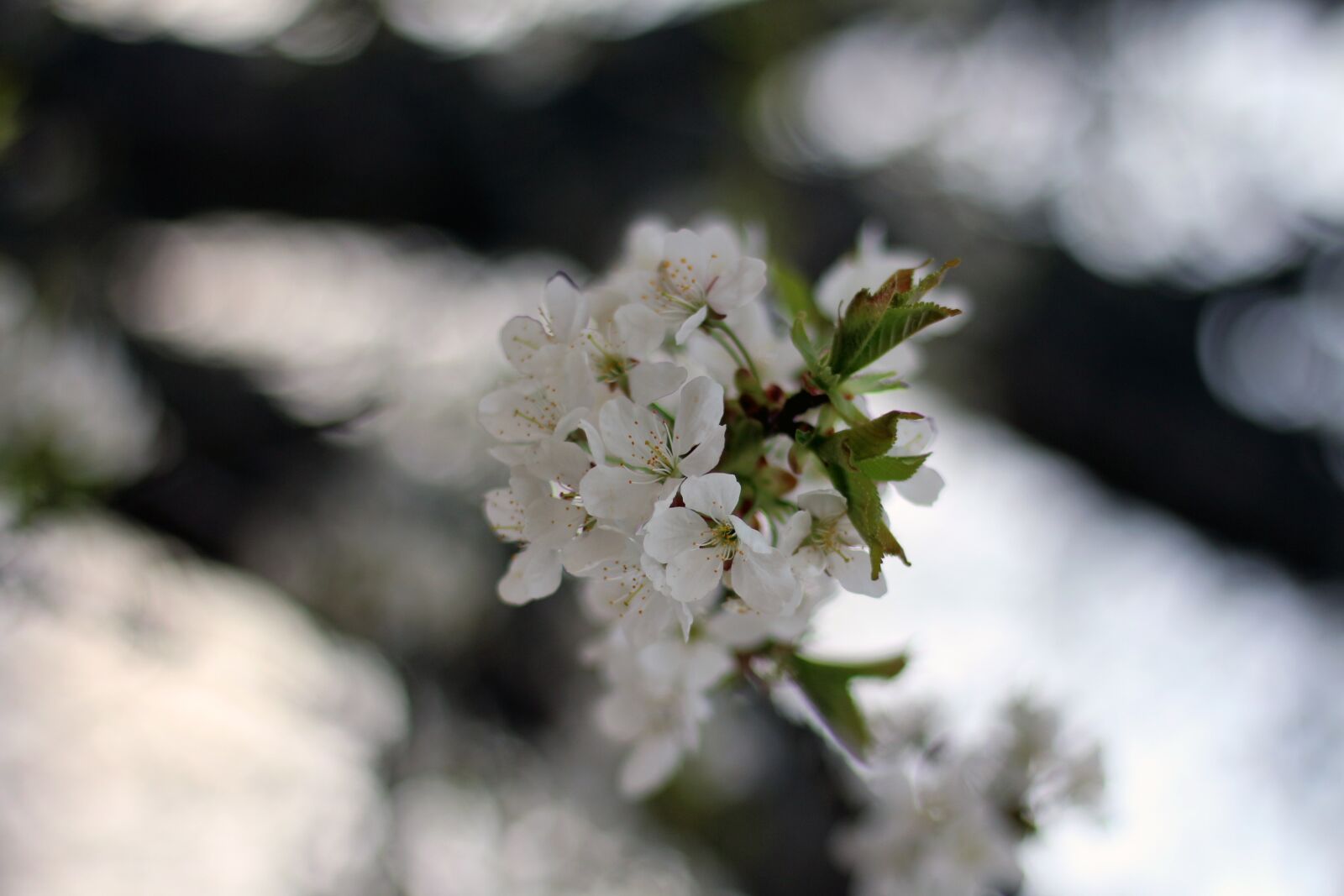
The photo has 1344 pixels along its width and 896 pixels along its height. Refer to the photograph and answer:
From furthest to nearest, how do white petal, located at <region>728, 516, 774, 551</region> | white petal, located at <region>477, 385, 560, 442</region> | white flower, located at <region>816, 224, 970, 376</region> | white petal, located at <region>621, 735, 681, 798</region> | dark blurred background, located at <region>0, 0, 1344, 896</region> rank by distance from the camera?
dark blurred background, located at <region>0, 0, 1344, 896</region> < white petal, located at <region>621, 735, 681, 798</region> < white flower, located at <region>816, 224, 970, 376</region> < white petal, located at <region>477, 385, 560, 442</region> < white petal, located at <region>728, 516, 774, 551</region>

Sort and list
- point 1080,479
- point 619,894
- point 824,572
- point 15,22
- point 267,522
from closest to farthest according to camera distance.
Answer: point 824,572 < point 15,22 < point 267,522 < point 619,894 < point 1080,479

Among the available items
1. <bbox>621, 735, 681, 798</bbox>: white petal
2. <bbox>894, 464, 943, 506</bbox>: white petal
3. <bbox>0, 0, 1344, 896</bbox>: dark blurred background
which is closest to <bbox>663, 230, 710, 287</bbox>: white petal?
<bbox>894, 464, 943, 506</bbox>: white petal

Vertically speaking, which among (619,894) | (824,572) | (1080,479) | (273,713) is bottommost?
(619,894)

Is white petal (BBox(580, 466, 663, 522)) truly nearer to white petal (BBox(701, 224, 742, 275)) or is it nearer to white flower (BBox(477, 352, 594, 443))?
white flower (BBox(477, 352, 594, 443))

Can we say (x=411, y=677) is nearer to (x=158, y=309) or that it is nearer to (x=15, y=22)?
(x=158, y=309)

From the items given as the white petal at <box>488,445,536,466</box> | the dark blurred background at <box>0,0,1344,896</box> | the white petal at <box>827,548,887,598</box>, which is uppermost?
the white petal at <box>488,445,536,466</box>

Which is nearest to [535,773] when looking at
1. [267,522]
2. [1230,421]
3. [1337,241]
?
[267,522]

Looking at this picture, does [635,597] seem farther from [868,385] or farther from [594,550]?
[868,385]

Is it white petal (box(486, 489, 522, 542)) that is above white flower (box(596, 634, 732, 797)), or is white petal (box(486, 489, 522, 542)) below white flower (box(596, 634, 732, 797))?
above
